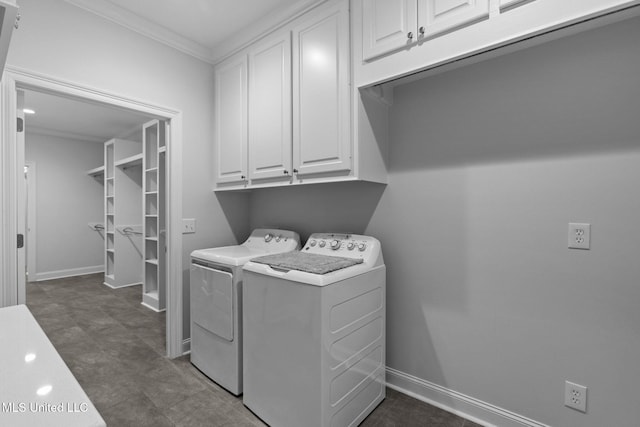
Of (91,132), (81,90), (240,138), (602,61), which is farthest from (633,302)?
(91,132)

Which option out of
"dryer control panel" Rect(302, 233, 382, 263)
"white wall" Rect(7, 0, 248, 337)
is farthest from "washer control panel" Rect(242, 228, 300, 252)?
"white wall" Rect(7, 0, 248, 337)

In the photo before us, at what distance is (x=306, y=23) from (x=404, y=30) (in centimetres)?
74

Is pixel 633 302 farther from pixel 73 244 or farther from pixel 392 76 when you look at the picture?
pixel 73 244

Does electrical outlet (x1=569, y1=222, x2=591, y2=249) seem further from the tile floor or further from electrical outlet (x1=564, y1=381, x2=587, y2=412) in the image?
the tile floor

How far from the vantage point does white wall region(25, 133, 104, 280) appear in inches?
211

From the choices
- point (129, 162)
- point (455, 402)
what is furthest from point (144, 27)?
point (455, 402)

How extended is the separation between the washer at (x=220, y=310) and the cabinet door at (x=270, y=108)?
1.98 ft

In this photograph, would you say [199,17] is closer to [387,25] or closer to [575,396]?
[387,25]

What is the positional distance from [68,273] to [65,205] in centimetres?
125

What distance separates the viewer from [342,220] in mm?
2354

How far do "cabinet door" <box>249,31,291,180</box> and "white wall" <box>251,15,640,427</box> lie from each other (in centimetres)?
69

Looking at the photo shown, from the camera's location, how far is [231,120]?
8.48 ft

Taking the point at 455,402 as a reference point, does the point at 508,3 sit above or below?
above

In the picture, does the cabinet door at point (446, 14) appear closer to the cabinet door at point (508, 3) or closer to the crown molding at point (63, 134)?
the cabinet door at point (508, 3)
